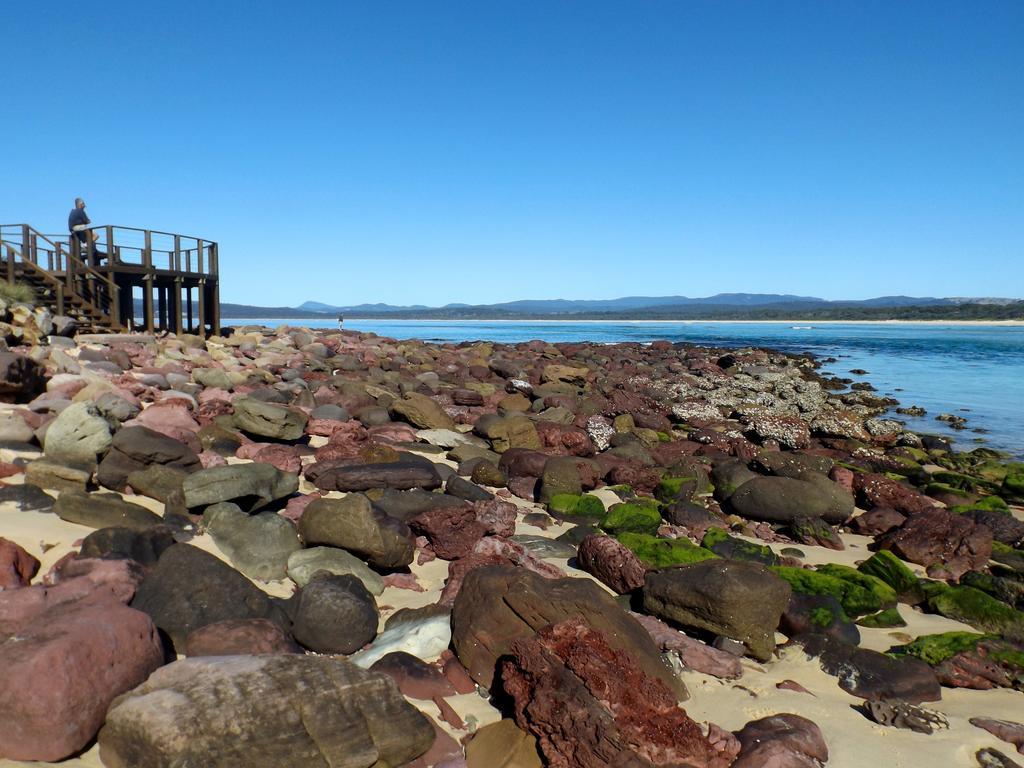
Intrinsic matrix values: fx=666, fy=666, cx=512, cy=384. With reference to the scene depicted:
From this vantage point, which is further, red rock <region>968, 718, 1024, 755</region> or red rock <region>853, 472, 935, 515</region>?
red rock <region>853, 472, 935, 515</region>

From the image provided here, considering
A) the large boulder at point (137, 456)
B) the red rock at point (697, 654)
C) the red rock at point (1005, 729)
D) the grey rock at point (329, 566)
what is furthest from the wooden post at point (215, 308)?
the red rock at point (1005, 729)

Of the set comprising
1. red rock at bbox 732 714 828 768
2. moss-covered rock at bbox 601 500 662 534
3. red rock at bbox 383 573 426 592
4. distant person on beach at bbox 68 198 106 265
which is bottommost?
red rock at bbox 732 714 828 768

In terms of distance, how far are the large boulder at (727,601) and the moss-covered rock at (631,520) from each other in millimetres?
1799

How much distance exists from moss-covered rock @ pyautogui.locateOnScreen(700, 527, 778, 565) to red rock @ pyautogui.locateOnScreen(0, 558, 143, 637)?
16.4 feet

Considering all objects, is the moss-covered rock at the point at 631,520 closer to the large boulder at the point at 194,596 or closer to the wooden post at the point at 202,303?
the large boulder at the point at 194,596

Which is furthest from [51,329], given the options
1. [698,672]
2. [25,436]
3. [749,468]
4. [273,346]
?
[698,672]

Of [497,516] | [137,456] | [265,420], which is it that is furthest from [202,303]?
[497,516]

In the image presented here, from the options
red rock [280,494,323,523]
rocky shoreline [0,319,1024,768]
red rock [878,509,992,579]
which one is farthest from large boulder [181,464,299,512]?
red rock [878,509,992,579]

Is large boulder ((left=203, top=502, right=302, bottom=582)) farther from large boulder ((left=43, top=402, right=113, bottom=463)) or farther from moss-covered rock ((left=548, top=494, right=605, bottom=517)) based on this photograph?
moss-covered rock ((left=548, top=494, right=605, bottom=517))

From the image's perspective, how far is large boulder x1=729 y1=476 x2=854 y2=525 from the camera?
25.7 feet

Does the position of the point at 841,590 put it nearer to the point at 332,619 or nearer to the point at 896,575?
the point at 896,575

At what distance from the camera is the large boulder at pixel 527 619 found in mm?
4020

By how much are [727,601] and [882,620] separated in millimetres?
1652

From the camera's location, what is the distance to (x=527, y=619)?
4090mm
